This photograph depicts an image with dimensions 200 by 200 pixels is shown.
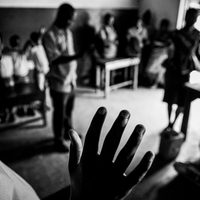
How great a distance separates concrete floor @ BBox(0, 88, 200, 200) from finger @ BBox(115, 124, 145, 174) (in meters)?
1.14

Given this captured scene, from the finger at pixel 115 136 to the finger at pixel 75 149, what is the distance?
9 centimetres

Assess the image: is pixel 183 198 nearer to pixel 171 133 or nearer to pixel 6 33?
pixel 171 133

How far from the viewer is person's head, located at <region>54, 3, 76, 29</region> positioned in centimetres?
210

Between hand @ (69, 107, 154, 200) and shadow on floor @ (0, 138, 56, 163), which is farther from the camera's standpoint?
shadow on floor @ (0, 138, 56, 163)

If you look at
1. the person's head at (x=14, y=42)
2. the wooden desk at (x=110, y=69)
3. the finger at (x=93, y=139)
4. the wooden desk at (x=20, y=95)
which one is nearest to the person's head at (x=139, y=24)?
the wooden desk at (x=110, y=69)

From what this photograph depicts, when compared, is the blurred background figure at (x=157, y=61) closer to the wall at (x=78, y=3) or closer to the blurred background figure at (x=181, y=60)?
the wall at (x=78, y=3)

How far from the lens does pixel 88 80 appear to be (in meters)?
5.33

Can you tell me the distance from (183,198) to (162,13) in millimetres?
4749

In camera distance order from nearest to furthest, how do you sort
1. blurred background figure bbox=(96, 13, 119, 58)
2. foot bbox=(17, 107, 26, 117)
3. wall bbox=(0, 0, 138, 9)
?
1. foot bbox=(17, 107, 26, 117)
2. wall bbox=(0, 0, 138, 9)
3. blurred background figure bbox=(96, 13, 119, 58)

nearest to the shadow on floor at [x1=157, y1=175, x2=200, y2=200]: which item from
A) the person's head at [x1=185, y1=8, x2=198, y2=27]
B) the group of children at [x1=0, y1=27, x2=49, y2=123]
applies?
the person's head at [x1=185, y1=8, x2=198, y2=27]

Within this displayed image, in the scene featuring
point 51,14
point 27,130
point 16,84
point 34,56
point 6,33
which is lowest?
point 27,130

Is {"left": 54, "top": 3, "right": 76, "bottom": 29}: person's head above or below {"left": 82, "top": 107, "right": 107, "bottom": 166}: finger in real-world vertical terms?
above

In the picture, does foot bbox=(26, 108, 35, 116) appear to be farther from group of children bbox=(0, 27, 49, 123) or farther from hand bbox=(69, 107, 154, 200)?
hand bbox=(69, 107, 154, 200)

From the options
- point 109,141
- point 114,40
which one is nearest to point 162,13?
point 114,40
